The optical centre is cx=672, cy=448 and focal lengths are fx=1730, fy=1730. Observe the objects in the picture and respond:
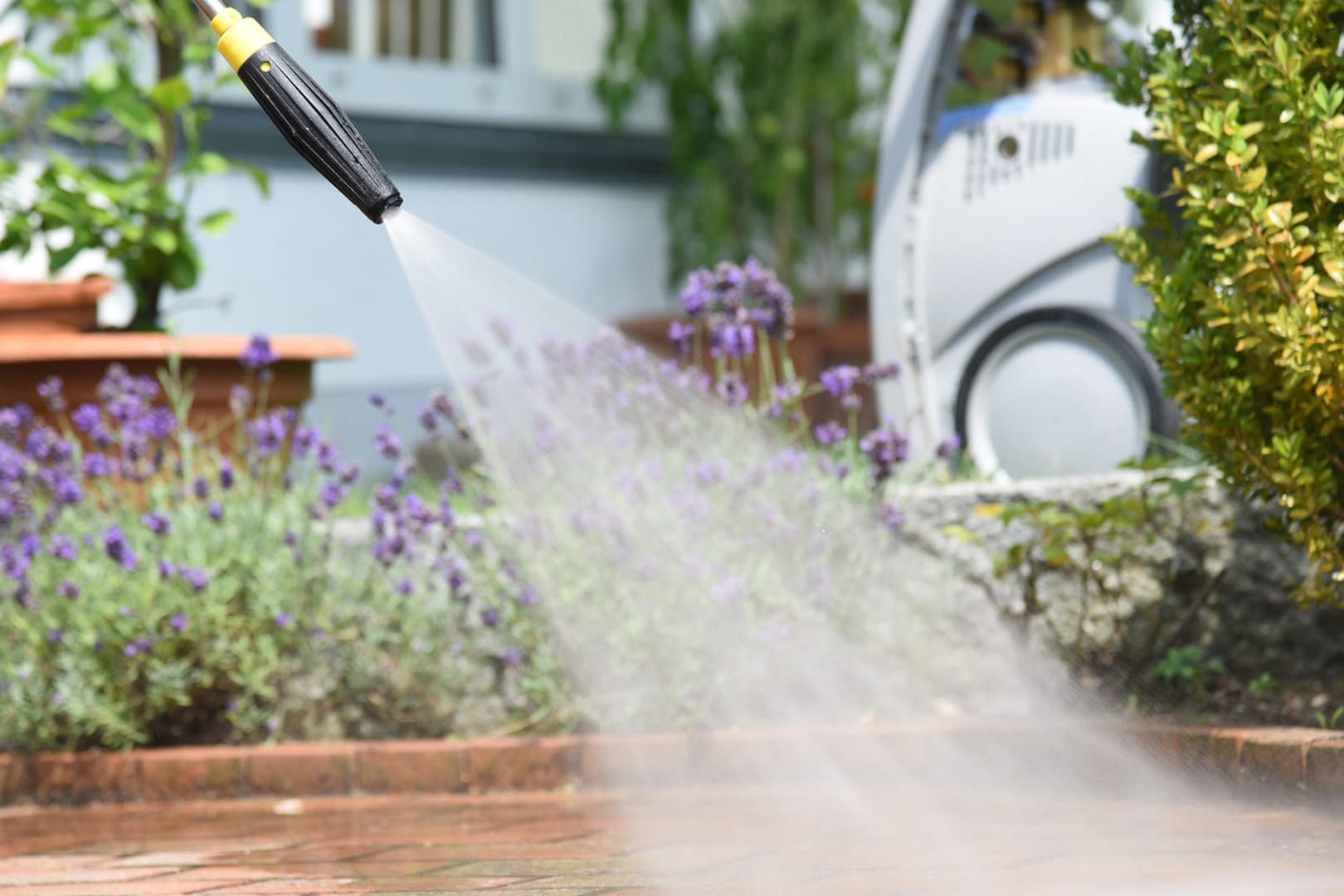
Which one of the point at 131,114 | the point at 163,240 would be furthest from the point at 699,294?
the point at 131,114

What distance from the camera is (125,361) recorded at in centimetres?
466

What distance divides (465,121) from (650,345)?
143 cm

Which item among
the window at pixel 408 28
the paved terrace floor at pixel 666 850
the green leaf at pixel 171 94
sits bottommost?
the paved terrace floor at pixel 666 850

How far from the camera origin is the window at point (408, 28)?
8453 millimetres

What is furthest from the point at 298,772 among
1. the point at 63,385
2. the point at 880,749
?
the point at 63,385

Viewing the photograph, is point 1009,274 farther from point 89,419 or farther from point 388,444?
point 89,419

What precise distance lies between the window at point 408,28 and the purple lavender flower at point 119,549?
5117 mm

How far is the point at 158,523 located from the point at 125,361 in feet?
3.63

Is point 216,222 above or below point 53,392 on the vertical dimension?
above

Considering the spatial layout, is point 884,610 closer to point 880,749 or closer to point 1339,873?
point 880,749

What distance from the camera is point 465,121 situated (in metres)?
8.47

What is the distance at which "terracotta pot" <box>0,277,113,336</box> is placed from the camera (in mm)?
4945

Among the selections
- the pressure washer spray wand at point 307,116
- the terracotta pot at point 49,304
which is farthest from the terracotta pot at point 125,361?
the pressure washer spray wand at point 307,116

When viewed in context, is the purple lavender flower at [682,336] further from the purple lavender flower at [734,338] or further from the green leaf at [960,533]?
the green leaf at [960,533]
